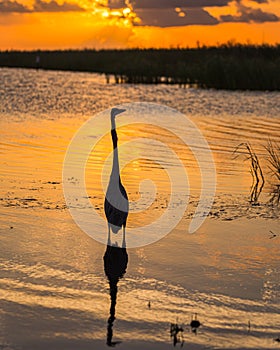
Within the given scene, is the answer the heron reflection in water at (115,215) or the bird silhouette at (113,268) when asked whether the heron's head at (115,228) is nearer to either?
the heron reflection in water at (115,215)

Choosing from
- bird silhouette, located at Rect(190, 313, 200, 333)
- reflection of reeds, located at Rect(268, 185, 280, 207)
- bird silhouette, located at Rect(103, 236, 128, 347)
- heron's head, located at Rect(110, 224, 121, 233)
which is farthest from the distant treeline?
bird silhouette, located at Rect(190, 313, 200, 333)

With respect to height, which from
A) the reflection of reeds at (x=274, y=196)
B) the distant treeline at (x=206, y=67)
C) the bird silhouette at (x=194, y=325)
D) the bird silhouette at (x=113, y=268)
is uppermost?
the distant treeline at (x=206, y=67)

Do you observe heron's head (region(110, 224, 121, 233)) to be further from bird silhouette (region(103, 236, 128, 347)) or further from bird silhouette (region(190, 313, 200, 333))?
bird silhouette (region(190, 313, 200, 333))

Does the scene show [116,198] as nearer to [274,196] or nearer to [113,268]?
[113,268]

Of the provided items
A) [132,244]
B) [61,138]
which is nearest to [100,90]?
[61,138]

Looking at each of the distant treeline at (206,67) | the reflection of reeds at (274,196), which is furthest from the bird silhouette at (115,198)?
the distant treeline at (206,67)

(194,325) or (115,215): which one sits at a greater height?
(115,215)

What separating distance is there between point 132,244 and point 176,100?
21.0m

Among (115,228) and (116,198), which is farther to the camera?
(115,228)

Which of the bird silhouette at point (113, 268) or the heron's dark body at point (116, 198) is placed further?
the heron's dark body at point (116, 198)

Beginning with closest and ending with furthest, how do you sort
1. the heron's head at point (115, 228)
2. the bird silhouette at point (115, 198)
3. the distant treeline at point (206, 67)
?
the bird silhouette at point (115, 198) → the heron's head at point (115, 228) → the distant treeline at point (206, 67)

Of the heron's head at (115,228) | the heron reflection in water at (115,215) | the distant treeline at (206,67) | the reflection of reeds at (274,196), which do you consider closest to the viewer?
the heron reflection in water at (115,215)

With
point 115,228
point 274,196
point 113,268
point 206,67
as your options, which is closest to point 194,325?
point 113,268

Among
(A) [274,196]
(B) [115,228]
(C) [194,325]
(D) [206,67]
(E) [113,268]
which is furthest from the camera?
(D) [206,67]
